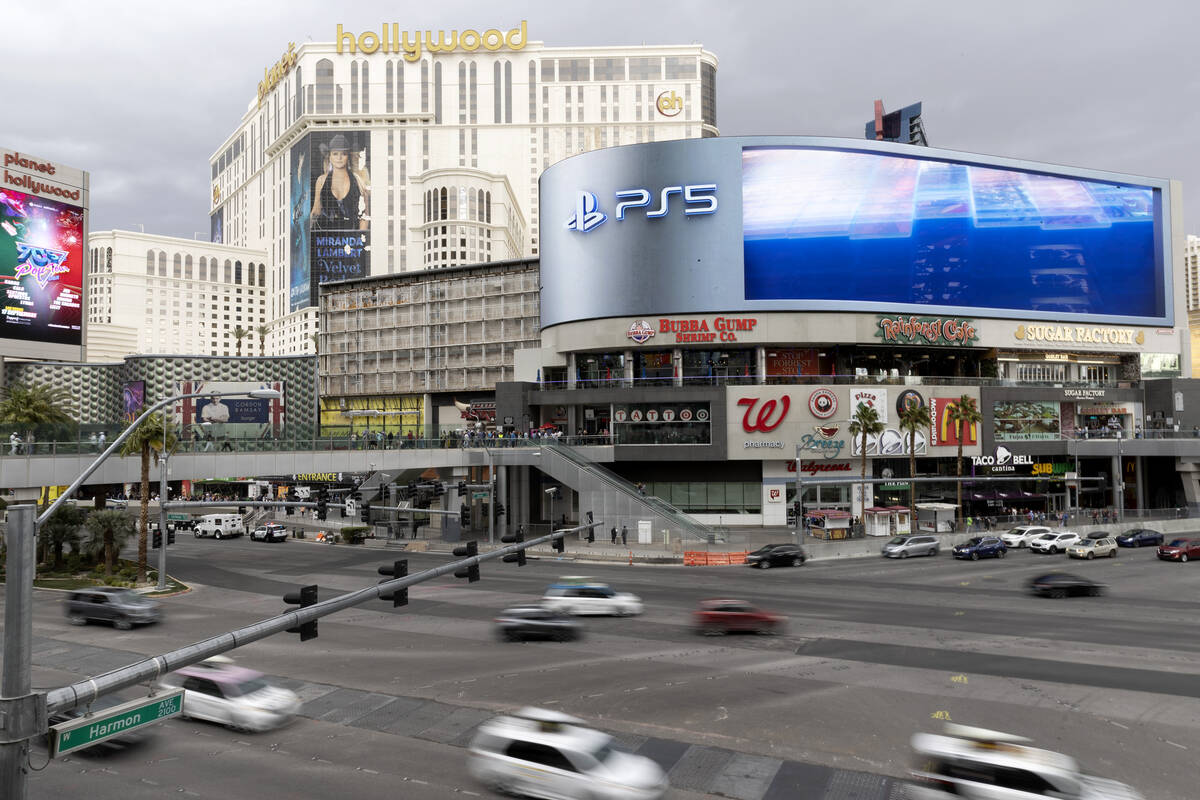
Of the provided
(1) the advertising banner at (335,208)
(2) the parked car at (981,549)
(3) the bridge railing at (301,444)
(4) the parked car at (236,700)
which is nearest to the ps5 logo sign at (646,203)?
(3) the bridge railing at (301,444)

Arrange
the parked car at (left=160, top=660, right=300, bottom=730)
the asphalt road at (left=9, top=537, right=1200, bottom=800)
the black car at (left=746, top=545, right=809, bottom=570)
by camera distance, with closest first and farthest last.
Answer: the asphalt road at (left=9, top=537, right=1200, bottom=800), the parked car at (left=160, top=660, right=300, bottom=730), the black car at (left=746, top=545, right=809, bottom=570)

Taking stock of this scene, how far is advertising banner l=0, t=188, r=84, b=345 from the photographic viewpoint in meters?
70.4

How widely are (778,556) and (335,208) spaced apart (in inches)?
6684

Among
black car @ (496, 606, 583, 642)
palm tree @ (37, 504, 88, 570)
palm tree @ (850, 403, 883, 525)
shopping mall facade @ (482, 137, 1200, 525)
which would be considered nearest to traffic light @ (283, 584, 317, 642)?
black car @ (496, 606, 583, 642)

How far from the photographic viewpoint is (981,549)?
5462 centimetres

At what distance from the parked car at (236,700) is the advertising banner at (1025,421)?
252ft

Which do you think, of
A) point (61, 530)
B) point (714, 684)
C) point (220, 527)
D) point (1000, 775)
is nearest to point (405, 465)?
point (61, 530)

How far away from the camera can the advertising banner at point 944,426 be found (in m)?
79.1

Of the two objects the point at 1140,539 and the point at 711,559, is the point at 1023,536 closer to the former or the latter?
the point at 1140,539

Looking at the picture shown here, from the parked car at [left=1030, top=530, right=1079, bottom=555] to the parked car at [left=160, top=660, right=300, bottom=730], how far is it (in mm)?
53761

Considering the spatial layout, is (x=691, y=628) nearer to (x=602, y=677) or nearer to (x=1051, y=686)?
(x=602, y=677)

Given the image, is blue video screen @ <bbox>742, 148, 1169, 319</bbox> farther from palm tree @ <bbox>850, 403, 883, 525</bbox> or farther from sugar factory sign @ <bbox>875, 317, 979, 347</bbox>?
palm tree @ <bbox>850, 403, 883, 525</bbox>

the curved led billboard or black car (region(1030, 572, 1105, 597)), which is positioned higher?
the curved led billboard

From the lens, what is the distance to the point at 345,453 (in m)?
57.9
